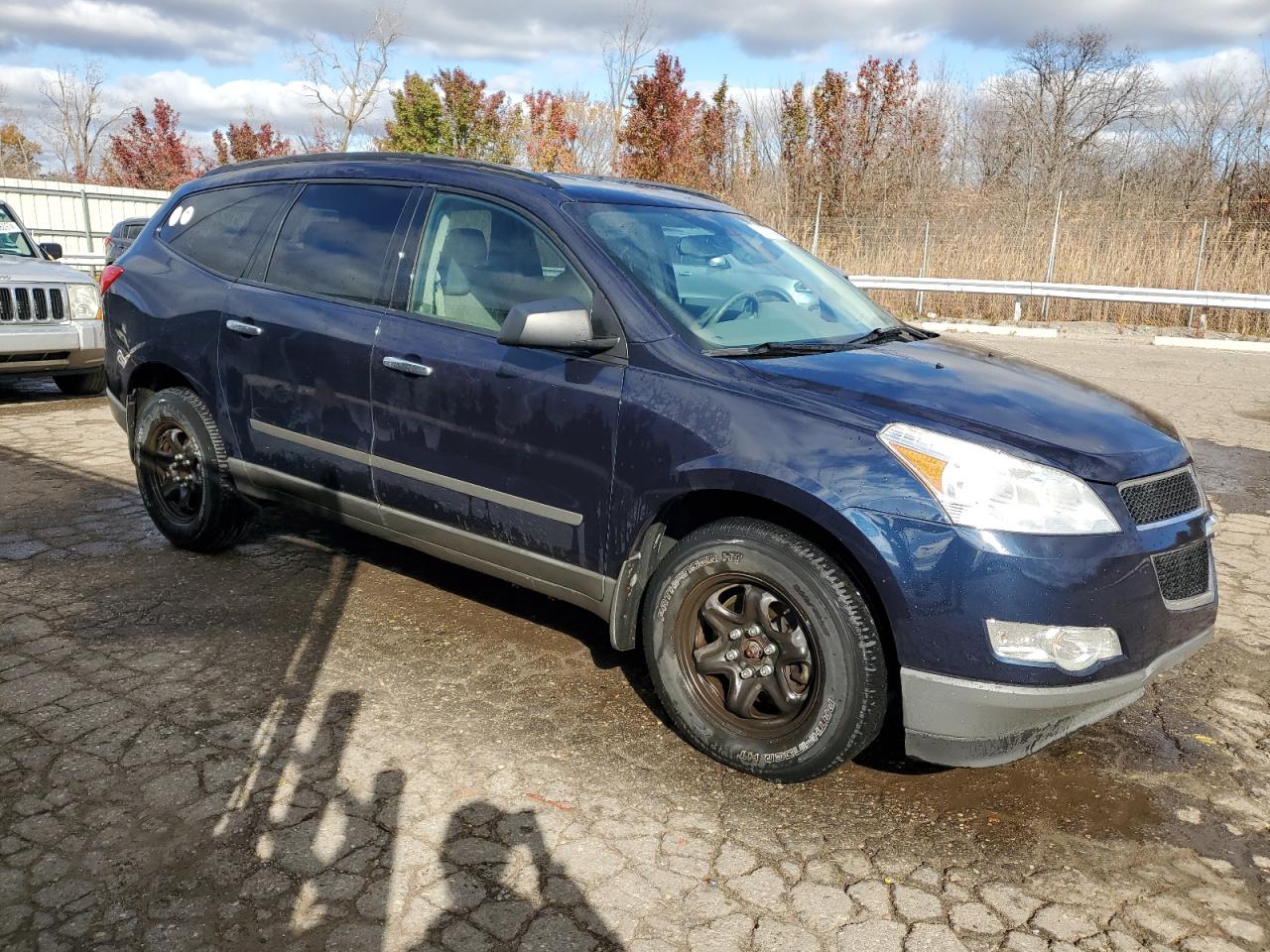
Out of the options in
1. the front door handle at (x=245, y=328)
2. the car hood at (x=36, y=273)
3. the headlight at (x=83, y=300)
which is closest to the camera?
the front door handle at (x=245, y=328)

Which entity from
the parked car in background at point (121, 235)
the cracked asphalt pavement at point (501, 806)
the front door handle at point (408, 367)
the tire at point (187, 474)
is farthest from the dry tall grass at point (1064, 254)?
the front door handle at point (408, 367)

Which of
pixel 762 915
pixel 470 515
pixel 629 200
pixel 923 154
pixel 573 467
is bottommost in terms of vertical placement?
pixel 762 915

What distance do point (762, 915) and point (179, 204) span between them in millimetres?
4592

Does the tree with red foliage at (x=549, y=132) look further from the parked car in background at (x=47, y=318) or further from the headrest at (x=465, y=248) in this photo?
the headrest at (x=465, y=248)

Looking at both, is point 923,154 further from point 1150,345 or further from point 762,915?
point 762,915

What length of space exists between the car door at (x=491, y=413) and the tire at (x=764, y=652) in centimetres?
39

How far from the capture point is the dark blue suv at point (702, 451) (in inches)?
112

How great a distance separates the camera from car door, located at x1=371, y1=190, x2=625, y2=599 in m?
3.54

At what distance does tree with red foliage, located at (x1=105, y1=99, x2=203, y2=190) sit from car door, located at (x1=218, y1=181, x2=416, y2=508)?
38.0m

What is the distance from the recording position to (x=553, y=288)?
3699mm

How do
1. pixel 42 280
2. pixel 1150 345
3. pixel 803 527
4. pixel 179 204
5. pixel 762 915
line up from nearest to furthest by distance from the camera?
pixel 762 915 < pixel 803 527 < pixel 179 204 < pixel 42 280 < pixel 1150 345

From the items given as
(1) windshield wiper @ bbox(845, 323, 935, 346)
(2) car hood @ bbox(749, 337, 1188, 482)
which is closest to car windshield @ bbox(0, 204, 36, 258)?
(1) windshield wiper @ bbox(845, 323, 935, 346)

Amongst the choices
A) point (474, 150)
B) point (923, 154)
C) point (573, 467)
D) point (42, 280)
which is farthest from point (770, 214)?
point (573, 467)

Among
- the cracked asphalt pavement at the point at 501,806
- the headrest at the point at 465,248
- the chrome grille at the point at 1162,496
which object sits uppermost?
the headrest at the point at 465,248
